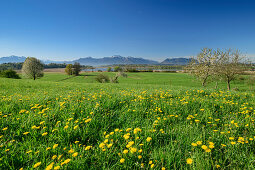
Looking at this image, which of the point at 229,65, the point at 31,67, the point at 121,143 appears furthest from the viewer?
the point at 31,67

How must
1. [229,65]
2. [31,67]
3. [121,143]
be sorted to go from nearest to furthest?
1. [121,143]
2. [229,65]
3. [31,67]

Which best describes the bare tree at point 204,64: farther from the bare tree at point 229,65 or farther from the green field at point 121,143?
the green field at point 121,143

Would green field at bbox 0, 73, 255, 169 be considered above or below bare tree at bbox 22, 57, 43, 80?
below

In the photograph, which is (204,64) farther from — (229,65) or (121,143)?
(121,143)

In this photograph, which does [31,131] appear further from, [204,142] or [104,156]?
[204,142]

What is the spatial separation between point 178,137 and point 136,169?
1.32m

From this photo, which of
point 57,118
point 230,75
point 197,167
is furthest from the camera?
point 230,75

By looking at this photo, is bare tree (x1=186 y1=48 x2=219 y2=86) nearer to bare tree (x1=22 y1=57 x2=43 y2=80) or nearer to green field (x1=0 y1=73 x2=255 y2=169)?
green field (x1=0 y1=73 x2=255 y2=169)

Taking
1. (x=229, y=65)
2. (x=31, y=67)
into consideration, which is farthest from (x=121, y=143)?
(x=31, y=67)

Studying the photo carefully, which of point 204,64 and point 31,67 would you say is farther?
point 31,67

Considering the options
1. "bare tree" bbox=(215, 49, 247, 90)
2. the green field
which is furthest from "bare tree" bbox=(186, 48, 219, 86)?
the green field

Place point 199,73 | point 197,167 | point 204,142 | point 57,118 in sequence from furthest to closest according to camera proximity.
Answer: point 199,73 → point 57,118 → point 204,142 → point 197,167

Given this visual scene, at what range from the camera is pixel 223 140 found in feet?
8.47

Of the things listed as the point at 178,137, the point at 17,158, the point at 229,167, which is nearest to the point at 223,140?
the point at 229,167
